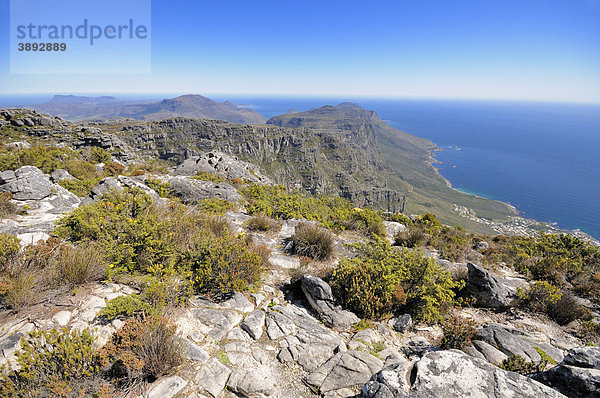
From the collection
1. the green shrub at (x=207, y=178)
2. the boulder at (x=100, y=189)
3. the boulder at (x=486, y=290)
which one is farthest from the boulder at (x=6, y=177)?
the boulder at (x=486, y=290)

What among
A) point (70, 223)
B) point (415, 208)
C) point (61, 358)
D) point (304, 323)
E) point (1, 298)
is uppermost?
point (70, 223)

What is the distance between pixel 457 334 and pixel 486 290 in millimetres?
2779

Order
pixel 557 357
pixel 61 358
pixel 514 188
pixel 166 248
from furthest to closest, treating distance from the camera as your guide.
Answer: pixel 514 188 < pixel 166 248 < pixel 557 357 < pixel 61 358

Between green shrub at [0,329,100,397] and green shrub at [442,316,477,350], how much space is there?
6.56m

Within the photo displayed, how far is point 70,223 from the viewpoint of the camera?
6.66m

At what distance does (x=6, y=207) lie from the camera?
27.6 feet

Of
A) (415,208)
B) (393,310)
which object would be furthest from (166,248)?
(415,208)

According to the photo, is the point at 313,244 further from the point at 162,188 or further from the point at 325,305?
the point at 162,188

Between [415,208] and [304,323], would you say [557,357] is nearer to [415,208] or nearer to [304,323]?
[304,323]

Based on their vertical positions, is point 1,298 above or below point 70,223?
below

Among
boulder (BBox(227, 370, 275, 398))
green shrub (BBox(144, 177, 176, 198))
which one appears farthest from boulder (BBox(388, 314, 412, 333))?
green shrub (BBox(144, 177, 176, 198))

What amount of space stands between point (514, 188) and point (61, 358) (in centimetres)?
26577

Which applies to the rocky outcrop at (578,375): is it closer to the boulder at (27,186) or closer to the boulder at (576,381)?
the boulder at (576,381)

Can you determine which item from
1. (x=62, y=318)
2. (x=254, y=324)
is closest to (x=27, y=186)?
(x=62, y=318)
